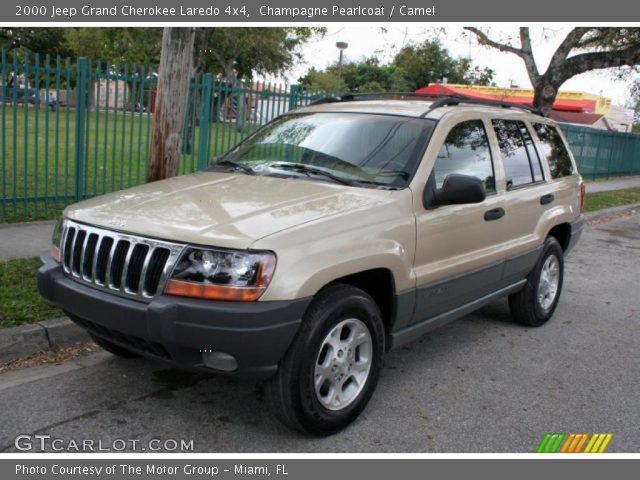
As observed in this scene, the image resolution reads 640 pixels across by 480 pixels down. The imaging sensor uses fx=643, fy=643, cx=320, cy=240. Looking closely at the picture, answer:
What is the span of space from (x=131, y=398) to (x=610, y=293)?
5.56 m

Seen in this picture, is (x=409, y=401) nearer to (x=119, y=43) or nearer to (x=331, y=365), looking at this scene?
(x=331, y=365)

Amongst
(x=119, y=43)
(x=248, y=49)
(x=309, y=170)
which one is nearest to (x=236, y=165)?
(x=309, y=170)

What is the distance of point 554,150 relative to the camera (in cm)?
591

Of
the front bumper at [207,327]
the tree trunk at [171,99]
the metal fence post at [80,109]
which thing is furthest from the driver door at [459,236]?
the metal fence post at [80,109]

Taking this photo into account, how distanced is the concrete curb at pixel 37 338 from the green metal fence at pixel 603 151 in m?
19.3

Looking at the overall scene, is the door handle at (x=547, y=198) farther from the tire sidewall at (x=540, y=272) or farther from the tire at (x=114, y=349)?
the tire at (x=114, y=349)

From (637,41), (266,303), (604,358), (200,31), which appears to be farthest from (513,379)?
(200,31)

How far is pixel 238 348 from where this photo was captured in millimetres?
3031

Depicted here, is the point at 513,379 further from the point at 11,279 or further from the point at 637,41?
the point at 637,41

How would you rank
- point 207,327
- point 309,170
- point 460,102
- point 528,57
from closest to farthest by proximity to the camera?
point 207,327 < point 309,170 < point 460,102 < point 528,57

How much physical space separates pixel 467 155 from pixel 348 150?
88 cm

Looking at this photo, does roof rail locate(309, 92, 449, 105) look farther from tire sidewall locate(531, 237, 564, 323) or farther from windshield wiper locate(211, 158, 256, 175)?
tire sidewall locate(531, 237, 564, 323)

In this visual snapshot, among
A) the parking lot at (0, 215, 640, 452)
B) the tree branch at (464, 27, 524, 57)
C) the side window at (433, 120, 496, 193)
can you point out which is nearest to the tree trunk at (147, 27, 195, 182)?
the parking lot at (0, 215, 640, 452)

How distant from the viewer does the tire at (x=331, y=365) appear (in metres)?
3.25
